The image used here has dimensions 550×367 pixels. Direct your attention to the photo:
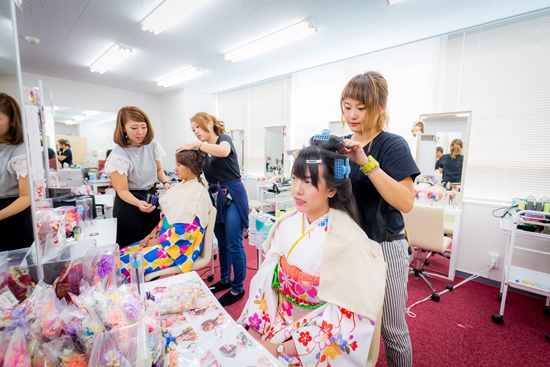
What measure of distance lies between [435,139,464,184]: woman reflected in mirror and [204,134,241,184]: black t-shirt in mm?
2570

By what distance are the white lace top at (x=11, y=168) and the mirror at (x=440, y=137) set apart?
11.4ft

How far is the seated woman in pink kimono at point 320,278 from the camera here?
84 cm

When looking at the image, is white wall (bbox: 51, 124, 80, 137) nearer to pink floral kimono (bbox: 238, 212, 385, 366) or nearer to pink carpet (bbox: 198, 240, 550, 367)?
pink carpet (bbox: 198, 240, 550, 367)

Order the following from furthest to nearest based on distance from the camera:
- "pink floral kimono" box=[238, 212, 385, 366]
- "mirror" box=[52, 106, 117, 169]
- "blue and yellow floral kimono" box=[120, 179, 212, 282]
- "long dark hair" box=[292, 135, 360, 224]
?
"mirror" box=[52, 106, 117, 169]
"blue and yellow floral kimono" box=[120, 179, 212, 282]
"long dark hair" box=[292, 135, 360, 224]
"pink floral kimono" box=[238, 212, 385, 366]

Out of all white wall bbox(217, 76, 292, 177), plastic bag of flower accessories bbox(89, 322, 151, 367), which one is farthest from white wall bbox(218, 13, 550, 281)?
plastic bag of flower accessories bbox(89, 322, 151, 367)

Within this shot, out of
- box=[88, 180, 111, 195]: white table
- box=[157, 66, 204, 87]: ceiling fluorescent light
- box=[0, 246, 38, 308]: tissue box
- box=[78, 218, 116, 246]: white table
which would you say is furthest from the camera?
box=[88, 180, 111, 195]: white table

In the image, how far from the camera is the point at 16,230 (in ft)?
2.73

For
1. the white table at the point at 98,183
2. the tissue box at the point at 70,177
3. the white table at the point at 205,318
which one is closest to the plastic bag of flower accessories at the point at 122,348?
the white table at the point at 205,318

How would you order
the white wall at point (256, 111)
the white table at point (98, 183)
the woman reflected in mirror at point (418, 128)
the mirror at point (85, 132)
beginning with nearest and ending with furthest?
the woman reflected in mirror at point (418, 128), the white table at point (98, 183), the white wall at point (256, 111), the mirror at point (85, 132)

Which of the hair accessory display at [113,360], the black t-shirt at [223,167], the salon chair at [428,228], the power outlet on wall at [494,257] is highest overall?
the black t-shirt at [223,167]

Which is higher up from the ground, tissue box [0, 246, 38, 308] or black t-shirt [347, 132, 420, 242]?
black t-shirt [347, 132, 420, 242]

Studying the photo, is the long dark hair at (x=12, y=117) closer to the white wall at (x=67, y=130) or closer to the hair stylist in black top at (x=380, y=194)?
the hair stylist in black top at (x=380, y=194)

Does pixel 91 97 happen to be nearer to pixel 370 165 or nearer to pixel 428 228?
pixel 370 165

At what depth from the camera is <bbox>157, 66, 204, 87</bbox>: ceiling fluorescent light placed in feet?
13.6
